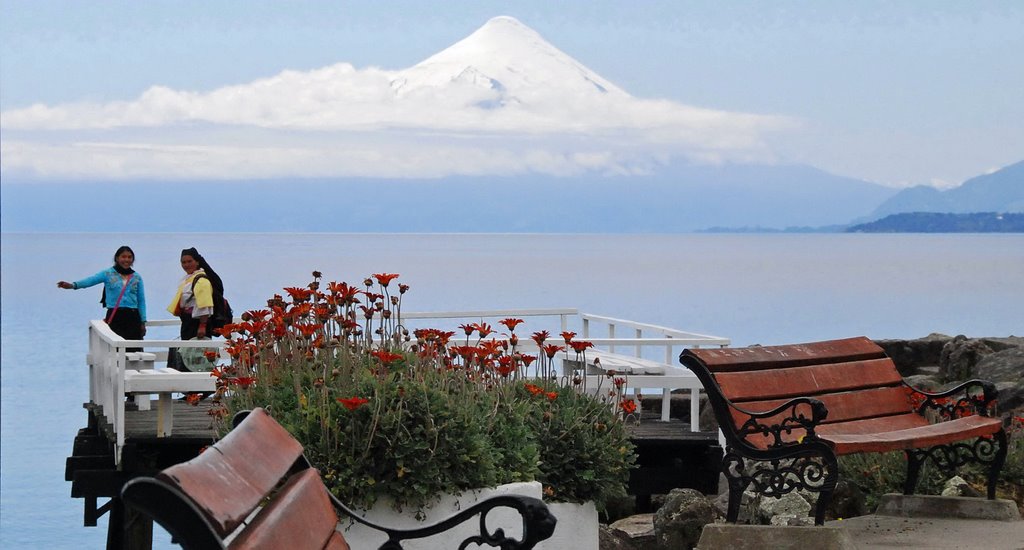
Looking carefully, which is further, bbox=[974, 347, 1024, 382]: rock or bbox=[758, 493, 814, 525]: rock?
bbox=[974, 347, 1024, 382]: rock

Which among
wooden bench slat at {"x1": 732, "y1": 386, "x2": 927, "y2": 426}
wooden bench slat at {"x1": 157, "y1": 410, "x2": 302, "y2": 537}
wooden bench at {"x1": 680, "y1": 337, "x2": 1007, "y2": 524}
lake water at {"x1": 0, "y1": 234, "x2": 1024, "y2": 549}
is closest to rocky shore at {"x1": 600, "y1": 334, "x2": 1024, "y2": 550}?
wooden bench at {"x1": 680, "y1": 337, "x2": 1007, "y2": 524}

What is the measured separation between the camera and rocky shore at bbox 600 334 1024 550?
8.34 metres

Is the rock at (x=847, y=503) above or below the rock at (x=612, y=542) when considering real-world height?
above

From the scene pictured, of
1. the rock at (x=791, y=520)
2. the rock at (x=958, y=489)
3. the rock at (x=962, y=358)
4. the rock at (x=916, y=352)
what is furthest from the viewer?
the rock at (x=916, y=352)

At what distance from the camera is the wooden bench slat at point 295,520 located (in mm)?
3781

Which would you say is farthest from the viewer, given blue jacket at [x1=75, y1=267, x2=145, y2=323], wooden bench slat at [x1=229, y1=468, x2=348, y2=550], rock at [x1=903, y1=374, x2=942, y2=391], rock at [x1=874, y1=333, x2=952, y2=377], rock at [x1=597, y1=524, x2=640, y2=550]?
rock at [x1=874, y1=333, x2=952, y2=377]

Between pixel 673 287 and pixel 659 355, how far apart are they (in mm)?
53201

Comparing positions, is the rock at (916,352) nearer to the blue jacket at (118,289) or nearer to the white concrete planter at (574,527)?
the blue jacket at (118,289)

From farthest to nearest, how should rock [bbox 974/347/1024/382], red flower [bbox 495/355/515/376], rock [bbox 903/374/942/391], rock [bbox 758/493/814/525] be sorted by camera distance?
rock [bbox 903/374/942/391] < rock [bbox 974/347/1024/382] < rock [bbox 758/493/814/525] < red flower [bbox 495/355/515/376]

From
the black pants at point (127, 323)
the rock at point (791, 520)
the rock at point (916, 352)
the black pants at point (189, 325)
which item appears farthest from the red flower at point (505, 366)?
the rock at point (916, 352)

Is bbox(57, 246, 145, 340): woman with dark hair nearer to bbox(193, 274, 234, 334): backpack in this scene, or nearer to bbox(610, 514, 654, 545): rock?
bbox(193, 274, 234, 334): backpack

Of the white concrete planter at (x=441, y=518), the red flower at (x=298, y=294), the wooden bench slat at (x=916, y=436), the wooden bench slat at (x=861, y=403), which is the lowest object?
the white concrete planter at (x=441, y=518)

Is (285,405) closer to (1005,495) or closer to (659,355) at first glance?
(1005,495)

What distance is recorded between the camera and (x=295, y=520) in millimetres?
4172
